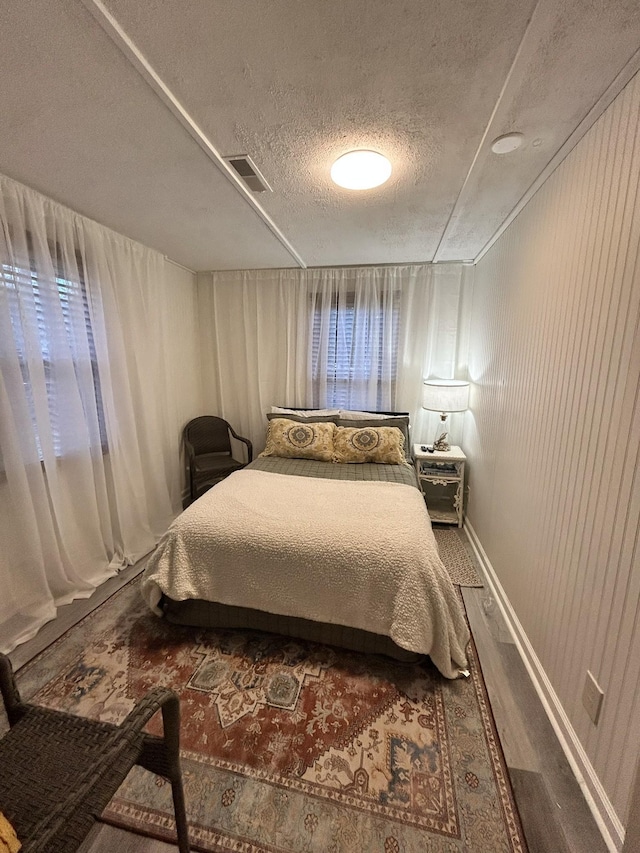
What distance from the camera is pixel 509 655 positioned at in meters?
1.72

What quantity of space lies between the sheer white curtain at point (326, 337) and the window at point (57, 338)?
1.50 m

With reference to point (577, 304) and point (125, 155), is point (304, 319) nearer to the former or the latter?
point (125, 155)

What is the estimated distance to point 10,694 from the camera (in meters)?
0.94

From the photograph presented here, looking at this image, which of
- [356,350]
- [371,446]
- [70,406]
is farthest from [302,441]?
[70,406]

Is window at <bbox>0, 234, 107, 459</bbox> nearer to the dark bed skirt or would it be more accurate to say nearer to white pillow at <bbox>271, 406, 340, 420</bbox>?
the dark bed skirt

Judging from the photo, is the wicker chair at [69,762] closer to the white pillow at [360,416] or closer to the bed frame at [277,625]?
the bed frame at [277,625]

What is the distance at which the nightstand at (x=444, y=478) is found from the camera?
3.01 metres

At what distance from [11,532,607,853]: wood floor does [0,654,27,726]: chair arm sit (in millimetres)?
511

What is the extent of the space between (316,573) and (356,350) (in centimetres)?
235

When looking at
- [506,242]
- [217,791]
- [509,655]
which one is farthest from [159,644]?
[506,242]

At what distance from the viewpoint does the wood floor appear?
104 cm

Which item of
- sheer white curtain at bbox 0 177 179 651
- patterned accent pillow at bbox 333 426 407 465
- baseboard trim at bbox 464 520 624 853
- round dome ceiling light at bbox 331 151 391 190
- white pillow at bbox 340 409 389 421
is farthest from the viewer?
white pillow at bbox 340 409 389 421

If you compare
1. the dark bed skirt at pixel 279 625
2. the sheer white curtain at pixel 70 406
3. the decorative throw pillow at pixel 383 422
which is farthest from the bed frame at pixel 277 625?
the decorative throw pillow at pixel 383 422

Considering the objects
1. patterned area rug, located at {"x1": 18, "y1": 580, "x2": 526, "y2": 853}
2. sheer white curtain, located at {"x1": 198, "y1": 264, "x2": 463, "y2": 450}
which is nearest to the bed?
patterned area rug, located at {"x1": 18, "y1": 580, "x2": 526, "y2": 853}
